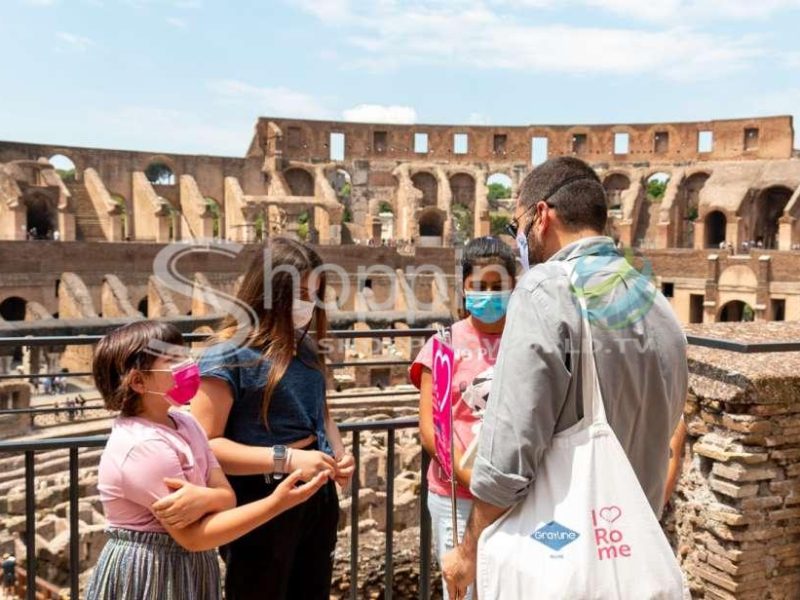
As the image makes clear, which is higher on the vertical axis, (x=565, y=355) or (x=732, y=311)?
(x=565, y=355)

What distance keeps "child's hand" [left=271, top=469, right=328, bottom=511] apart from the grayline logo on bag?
0.91 metres

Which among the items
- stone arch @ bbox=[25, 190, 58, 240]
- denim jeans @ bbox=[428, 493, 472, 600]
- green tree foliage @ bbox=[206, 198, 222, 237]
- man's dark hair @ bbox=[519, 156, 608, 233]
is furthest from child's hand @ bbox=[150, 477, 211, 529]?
green tree foliage @ bbox=[206, 198, 222, 237]

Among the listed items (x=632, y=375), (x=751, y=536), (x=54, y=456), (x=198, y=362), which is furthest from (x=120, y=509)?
(x=54, y=456)

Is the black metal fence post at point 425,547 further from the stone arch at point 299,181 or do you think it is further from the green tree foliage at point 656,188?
the green tree foliage at point 656,188

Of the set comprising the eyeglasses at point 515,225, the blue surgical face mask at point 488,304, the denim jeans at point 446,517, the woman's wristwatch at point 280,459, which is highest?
the eyeglasses at point 515,225

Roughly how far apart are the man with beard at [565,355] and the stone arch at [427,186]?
38.5 m

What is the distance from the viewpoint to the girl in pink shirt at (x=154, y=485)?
2.46 m

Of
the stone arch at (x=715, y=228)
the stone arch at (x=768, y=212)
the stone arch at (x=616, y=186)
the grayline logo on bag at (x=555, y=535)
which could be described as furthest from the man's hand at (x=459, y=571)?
the stone arch at (x=616, y=186)

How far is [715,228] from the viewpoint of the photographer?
122 feet

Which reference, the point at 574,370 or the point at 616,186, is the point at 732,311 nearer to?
the point at 616,186

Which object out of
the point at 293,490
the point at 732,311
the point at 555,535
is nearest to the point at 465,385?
the point at 293,490

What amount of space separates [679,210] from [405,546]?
3116 cm

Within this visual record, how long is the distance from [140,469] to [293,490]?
1.76 ft

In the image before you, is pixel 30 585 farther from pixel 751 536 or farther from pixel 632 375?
pixel 751 536
